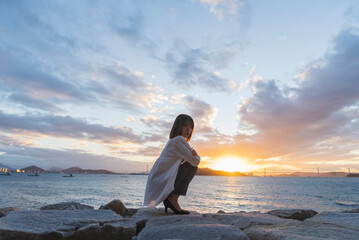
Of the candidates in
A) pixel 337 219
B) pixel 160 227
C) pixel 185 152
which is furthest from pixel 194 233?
pixel 337 219

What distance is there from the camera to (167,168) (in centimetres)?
440

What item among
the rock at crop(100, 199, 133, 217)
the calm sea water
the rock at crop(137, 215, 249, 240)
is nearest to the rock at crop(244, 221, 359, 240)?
the rock at crop(137, 215, 249, 240)

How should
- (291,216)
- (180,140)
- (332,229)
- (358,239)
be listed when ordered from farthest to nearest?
(291,216), (180,140), (332,229), (358,239)

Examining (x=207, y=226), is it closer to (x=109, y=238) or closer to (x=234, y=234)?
(x=234, y=234)

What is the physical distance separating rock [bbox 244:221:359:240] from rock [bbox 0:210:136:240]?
1.92 metres

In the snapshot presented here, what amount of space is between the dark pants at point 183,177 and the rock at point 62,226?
982 millimetres

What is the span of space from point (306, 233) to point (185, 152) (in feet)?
7.03

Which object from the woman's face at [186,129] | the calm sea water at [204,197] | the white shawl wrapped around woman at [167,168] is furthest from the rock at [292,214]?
the calm sea water at [204,197]

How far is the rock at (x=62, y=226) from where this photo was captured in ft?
10.1

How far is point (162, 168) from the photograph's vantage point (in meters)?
4.41

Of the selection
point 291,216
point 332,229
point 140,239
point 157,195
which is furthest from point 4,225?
point 291,216

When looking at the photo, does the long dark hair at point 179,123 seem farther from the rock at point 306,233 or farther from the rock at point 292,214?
the rock at point 292,214

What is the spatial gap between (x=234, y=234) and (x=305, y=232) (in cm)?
103

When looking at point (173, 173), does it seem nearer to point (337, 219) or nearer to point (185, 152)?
point (185, 152)
